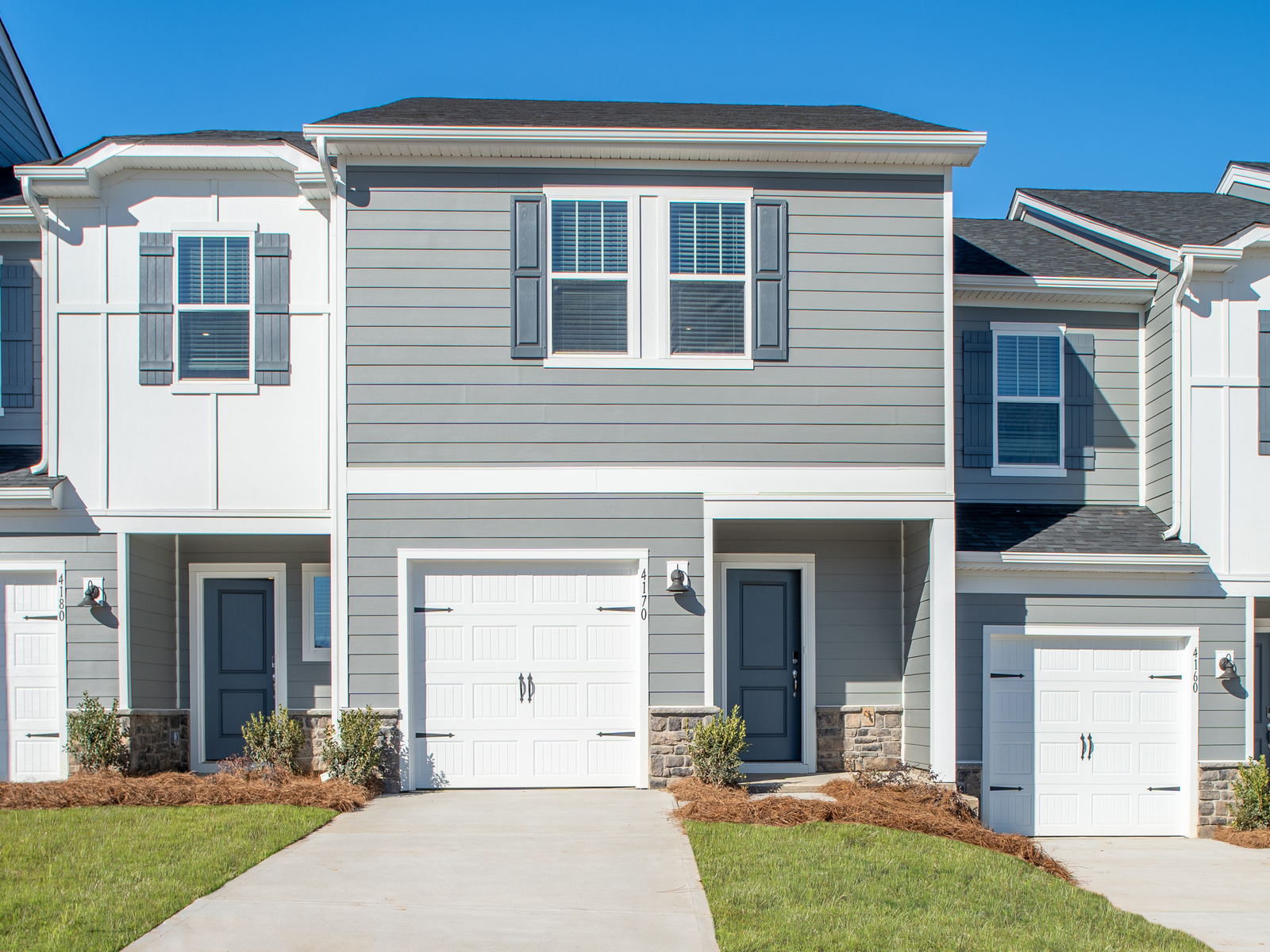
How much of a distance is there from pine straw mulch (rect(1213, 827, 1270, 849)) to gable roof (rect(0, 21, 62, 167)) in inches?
597

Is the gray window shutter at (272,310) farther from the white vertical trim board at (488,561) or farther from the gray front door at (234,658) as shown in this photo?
the gray front door at (234,658)

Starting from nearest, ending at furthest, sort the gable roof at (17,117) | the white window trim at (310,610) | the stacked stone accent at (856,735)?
the stacked stone accent at (856,735) < the white window trim at (310,610) < the gable roof at (17,117)

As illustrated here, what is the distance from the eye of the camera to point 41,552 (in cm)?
1048

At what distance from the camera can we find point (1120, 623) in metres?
11.0

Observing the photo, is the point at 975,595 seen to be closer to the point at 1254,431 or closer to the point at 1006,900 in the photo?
the point at 1254,431

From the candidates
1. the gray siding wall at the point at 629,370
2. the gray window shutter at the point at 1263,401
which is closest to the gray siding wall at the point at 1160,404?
the gray window shutter at the point at 1263,401

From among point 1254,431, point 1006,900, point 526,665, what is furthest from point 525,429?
point 1254,431

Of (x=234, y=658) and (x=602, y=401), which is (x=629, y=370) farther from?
(x=234, y=658)

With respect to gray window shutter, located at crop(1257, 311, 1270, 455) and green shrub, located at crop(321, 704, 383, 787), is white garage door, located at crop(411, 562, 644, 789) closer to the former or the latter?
green shrub, located at crop(321, 704, 383, 787)

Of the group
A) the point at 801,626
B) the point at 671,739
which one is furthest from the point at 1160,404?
the point at 671,739

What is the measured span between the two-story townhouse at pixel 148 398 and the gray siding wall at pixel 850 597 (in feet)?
14.9

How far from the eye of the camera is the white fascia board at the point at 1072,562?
420 inches

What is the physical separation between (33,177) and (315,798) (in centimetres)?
641

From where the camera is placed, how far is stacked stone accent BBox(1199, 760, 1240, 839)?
10.9 meters
